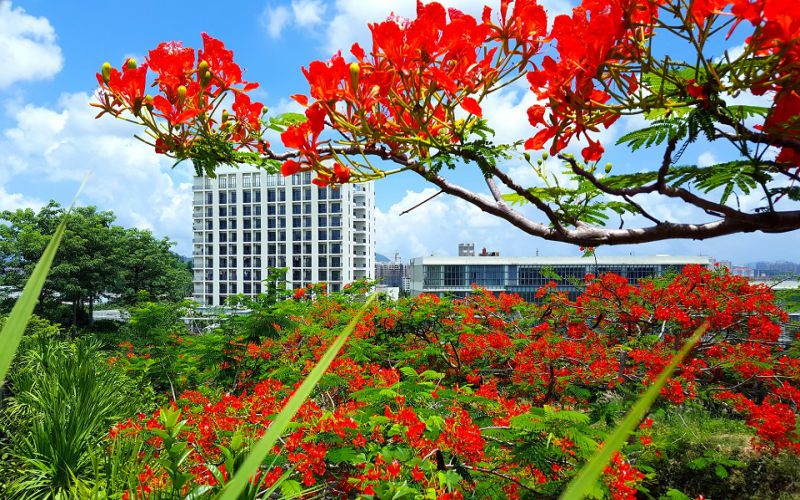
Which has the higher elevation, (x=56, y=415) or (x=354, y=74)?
(x=354, y=74)

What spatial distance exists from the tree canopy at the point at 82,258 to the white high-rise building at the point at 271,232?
54.4ft

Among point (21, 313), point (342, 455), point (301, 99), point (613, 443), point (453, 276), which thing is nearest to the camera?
point (613, 443)

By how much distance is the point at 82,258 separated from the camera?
2023 cm

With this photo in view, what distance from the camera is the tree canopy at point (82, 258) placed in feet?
64.0

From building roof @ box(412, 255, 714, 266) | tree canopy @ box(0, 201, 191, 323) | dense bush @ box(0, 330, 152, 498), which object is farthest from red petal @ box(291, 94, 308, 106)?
building roof @ box(412, 255, 714, 266)

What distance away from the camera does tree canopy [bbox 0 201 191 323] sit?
1950 centimetres

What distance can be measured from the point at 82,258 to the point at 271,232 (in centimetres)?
2207

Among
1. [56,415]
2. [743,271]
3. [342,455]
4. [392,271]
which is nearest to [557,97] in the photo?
[342,455]

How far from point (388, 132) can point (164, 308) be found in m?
4.63

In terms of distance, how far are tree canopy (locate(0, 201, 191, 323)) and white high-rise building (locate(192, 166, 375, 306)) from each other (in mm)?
16587

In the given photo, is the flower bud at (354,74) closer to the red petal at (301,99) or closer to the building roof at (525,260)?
the red petal at (301,99)

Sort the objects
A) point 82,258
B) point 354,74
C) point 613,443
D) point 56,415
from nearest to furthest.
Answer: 1. point 613,443
2. point 354,74
3. point 56,415
4. point 82,258

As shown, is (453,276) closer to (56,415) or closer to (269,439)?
(56,415)

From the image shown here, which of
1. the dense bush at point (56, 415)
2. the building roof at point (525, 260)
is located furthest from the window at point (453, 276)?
the dense bush at point (56, 415)
